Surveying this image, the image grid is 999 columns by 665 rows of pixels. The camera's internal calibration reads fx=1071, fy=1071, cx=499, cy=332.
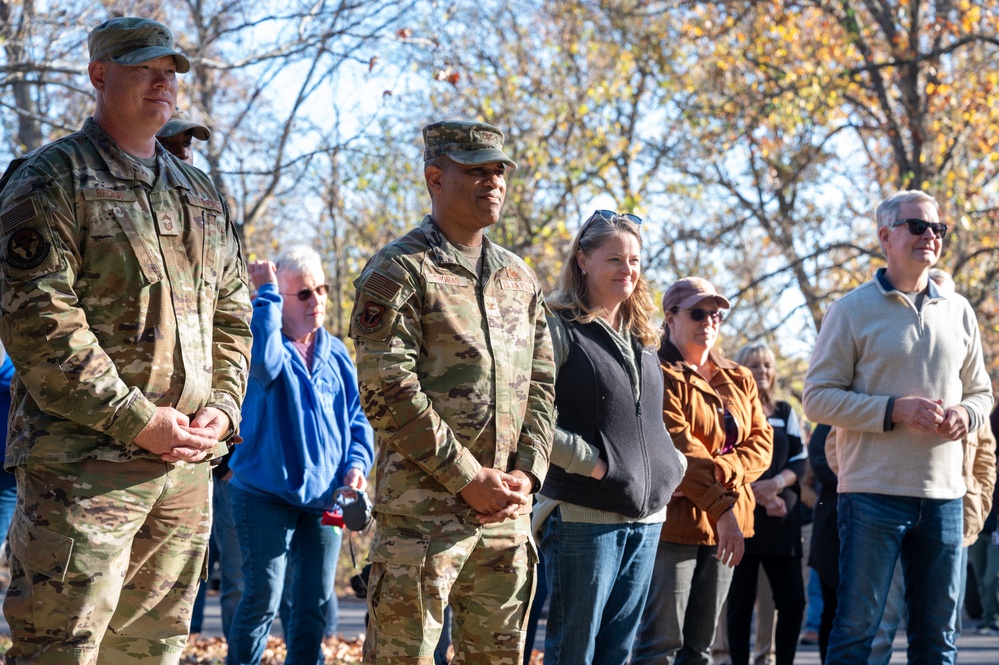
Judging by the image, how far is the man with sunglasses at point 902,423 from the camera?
4.87m

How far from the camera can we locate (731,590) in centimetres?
642

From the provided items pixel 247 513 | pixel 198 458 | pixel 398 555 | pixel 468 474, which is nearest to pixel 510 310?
pixel 468 474

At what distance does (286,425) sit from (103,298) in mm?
2196

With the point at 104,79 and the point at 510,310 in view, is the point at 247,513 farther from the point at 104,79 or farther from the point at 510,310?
the point at 104,79

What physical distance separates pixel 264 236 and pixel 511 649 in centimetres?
1275

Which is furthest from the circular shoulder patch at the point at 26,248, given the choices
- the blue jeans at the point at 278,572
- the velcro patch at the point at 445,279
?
the blue jeans at the point at 278,572

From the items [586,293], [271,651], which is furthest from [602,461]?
[271,651]

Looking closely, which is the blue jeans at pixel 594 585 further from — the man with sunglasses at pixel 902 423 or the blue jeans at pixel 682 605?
the man with sunglasses at pixel 902 423

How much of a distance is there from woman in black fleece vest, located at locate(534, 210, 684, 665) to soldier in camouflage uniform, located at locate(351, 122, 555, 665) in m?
0.52

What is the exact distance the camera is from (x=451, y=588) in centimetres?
364

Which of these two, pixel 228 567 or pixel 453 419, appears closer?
pixel 453 419

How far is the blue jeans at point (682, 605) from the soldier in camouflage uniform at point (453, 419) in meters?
1.37

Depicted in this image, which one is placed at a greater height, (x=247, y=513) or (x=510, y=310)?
(x=510, y=310)

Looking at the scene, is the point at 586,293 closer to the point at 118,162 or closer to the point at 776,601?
the point at 118,162
